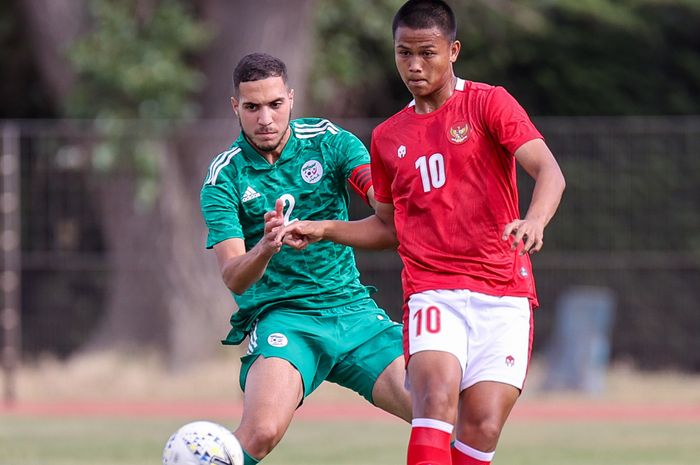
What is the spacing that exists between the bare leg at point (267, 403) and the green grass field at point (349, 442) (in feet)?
13.0

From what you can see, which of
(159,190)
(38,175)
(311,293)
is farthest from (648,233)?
(311,293)

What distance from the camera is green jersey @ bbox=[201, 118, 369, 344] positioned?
6.43 meters

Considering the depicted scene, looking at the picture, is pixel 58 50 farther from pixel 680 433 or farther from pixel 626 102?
pixel 680 433

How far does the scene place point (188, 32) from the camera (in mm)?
16578

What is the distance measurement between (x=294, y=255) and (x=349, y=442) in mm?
5636

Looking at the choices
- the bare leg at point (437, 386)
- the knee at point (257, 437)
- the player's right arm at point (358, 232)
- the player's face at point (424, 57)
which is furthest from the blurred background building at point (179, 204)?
the bare leg at point (437, 386)

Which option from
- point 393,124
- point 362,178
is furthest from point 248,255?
point 393,124

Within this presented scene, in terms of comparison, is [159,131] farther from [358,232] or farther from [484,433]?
[484,433]

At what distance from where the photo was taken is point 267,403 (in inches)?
237

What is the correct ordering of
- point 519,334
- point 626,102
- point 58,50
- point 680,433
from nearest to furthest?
point 519,334 → point 680,433 → point 58,50 → point 626,102

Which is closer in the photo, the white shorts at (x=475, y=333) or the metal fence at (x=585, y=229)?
the white shorts at (x=475, y=333)

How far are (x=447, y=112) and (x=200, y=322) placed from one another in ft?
35.3

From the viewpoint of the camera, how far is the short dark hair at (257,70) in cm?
628

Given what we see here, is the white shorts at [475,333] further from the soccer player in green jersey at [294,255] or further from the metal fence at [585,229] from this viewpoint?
the metal fence at [585,229]
